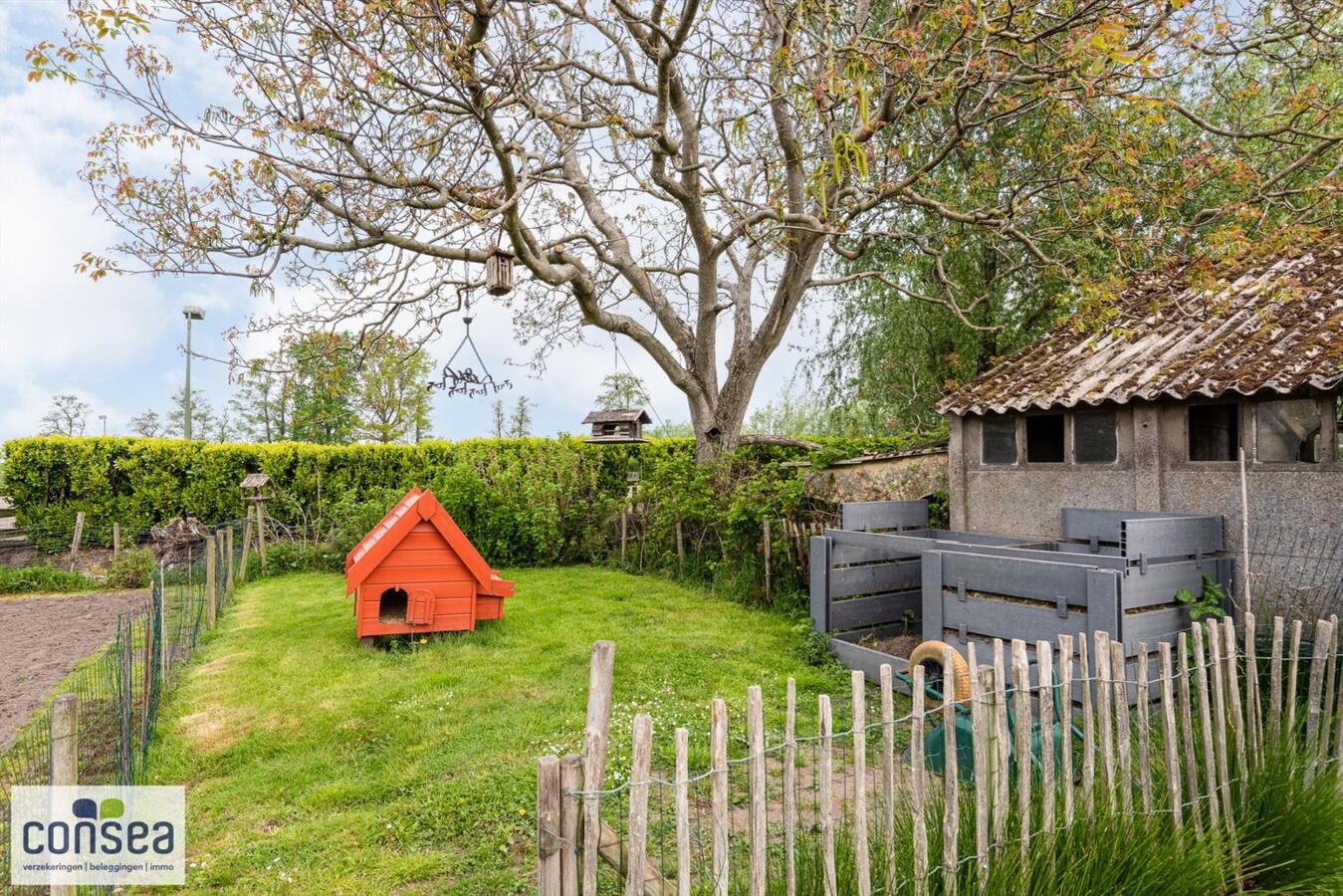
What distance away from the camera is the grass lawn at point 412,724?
12.2ft

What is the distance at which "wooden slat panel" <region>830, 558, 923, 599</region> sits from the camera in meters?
7.33

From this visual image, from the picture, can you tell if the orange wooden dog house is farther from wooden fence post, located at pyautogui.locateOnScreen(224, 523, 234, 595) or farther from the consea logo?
wooden fence post, located at pyautogui.locateOnScreen(224, 523, 234, 595)

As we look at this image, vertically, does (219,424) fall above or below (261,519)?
above

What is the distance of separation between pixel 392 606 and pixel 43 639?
4625mm

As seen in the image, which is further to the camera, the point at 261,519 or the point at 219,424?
the point at 219,424

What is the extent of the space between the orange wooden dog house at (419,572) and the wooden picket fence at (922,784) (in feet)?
13.2

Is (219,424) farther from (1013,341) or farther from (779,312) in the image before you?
(1013,341)

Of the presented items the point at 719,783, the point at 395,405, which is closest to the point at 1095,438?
the point at 719,783

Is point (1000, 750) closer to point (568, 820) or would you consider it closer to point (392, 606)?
point (568, 820)

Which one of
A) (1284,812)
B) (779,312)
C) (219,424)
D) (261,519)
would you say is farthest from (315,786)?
(219,424)

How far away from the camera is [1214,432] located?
703 cm

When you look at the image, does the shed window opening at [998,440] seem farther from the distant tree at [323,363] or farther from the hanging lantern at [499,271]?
the distant tree at [323,363]

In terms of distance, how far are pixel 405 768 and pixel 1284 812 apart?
16.5 feet

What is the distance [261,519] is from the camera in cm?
1383
